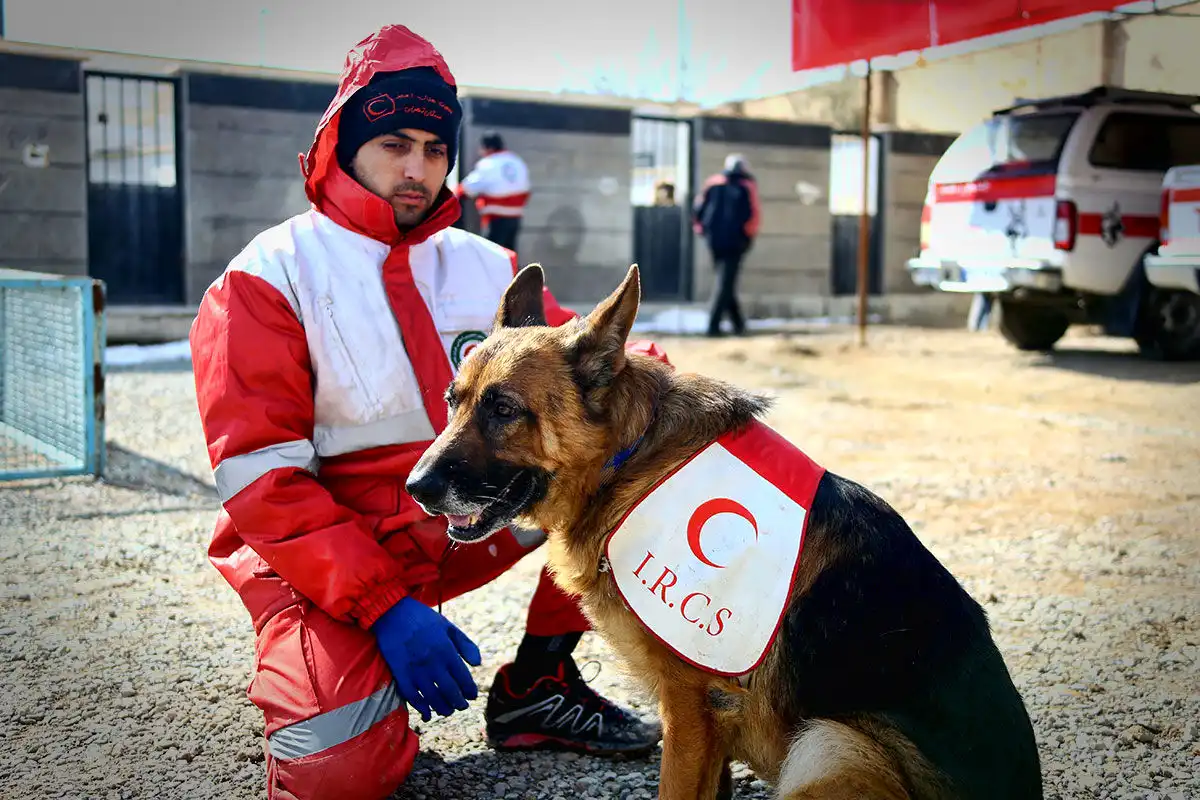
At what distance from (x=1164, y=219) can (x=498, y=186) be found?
7620 mm

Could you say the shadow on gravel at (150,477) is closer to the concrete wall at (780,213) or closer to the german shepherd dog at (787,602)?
the german shepherd dog at (787,602)

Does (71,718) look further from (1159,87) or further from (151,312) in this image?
(151,312)

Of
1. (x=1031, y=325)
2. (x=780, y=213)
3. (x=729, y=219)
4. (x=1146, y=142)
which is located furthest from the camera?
(x=780, y=213)

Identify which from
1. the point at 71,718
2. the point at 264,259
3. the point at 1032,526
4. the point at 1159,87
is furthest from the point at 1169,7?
the point at 71,718

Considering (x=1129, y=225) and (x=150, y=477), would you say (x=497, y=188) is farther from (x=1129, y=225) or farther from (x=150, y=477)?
(x=150, y=477)

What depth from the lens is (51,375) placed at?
618cm

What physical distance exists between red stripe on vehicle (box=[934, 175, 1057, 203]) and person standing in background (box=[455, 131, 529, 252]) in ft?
16.9

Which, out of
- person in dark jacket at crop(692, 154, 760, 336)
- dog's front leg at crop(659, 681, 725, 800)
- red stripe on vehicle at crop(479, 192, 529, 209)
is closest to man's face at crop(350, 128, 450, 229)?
dog's front leg at crop(659, 681, 725, 800)

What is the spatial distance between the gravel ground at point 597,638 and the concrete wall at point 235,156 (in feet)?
16.8

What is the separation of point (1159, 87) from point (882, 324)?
31.5ft

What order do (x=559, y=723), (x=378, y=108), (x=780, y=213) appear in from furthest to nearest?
(x=780, y=213), (x=559, y=723), (x=378, y=108)

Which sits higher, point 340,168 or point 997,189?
point 997,189

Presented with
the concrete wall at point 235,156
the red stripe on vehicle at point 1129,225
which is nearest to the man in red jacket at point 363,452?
the red stripe on vehicle at point 1129,225

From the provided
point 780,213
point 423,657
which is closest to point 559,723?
point 423,657
